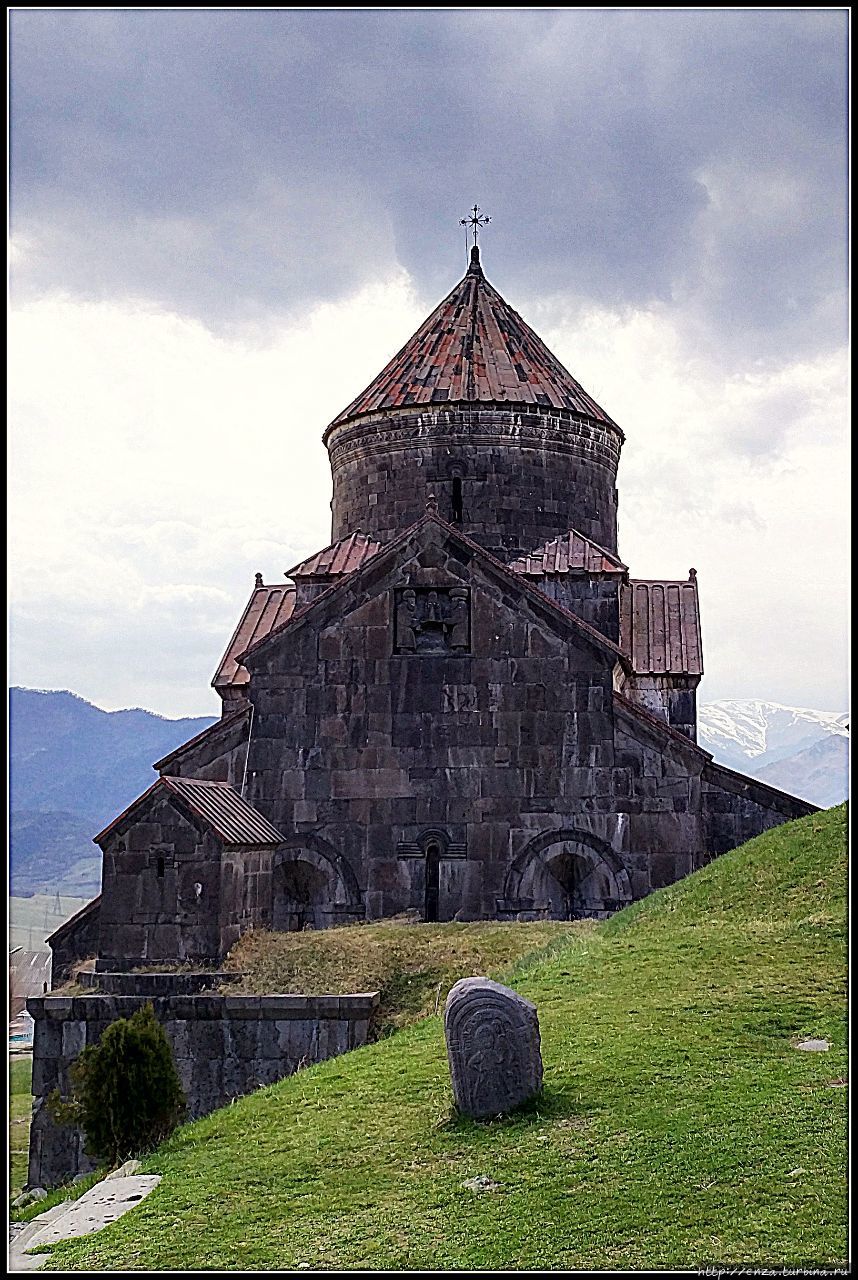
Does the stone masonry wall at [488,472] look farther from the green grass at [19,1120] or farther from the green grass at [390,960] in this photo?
the green grass at [19,1120]

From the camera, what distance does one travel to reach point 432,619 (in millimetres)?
17094

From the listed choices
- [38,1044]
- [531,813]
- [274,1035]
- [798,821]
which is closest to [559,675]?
[531,813]

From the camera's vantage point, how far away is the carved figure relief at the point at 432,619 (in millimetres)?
17062

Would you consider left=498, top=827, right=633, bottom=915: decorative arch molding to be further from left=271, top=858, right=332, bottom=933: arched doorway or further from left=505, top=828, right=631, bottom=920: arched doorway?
left=271, top=858, right=332, bottom=933: arched doorway

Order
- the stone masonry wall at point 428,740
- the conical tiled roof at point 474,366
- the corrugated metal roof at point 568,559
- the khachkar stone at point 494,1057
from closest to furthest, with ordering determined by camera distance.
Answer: the khachkar stone at point 494,1057, the stone masonry wall at point 428,740, the corrugated metal roof at point 568,559, the conical tiled roof at point 474,366

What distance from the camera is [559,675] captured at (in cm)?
1684

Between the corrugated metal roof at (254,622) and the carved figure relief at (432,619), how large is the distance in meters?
2.83

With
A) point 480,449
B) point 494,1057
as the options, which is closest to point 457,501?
point 480,449

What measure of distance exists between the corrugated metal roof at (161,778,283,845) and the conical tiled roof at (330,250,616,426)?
20.0 ft

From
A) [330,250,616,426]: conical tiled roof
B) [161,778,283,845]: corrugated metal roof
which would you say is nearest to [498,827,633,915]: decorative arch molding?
[161,778,283,845]: corrugated metal roof

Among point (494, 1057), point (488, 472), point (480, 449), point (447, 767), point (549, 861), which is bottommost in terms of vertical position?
point (494, 1057)

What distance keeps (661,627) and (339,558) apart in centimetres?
435

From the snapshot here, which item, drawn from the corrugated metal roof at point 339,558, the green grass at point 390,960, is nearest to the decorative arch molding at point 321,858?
the green grass at point 390,960

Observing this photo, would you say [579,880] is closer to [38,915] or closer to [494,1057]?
[494,1057]
